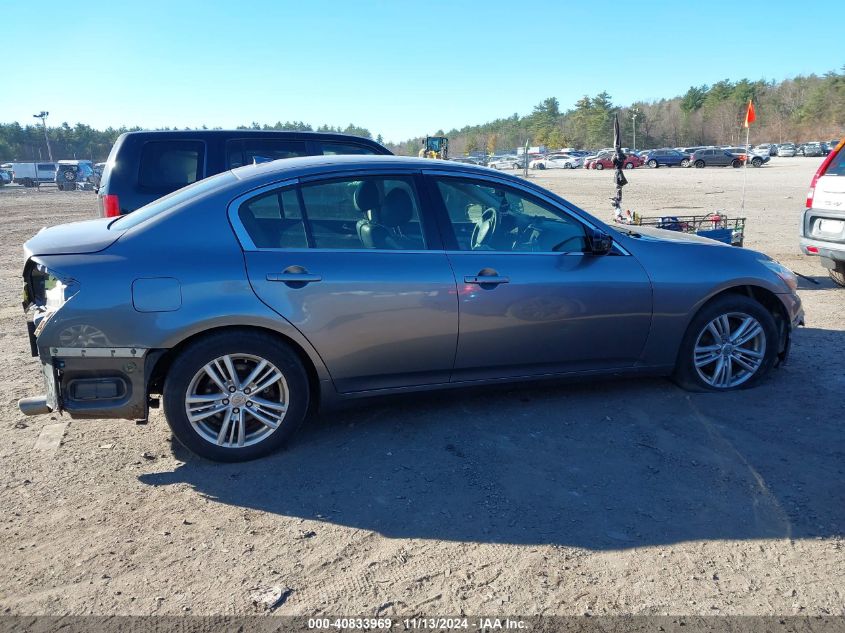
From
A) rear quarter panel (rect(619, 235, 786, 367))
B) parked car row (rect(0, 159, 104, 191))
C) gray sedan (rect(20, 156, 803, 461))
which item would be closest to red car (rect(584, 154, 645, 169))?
parked car row (rect(0, 159, 104, 191))

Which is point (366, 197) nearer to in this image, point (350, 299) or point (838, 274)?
point (350, 299)

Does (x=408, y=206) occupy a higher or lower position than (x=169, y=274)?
higher

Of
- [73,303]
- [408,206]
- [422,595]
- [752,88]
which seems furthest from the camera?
[752,88]

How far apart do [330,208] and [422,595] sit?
7.62ft

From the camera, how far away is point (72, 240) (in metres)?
3.90

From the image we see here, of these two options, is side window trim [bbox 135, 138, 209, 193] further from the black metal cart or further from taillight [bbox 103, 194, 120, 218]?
the black metal cart

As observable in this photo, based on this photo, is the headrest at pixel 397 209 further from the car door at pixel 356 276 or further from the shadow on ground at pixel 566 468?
the shadow on ground at pixel 566 468

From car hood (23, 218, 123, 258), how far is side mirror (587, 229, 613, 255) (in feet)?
9.42

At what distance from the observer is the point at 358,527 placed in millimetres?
3254

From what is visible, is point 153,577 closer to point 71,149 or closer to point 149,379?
point 149,379

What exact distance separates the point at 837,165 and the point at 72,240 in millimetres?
8137

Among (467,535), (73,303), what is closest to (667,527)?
(467,535)

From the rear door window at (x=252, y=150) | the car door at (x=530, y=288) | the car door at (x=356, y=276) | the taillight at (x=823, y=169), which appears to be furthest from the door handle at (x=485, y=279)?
the taillight at (x=823, y=169)

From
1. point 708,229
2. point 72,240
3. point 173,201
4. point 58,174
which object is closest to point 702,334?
point 708,229
